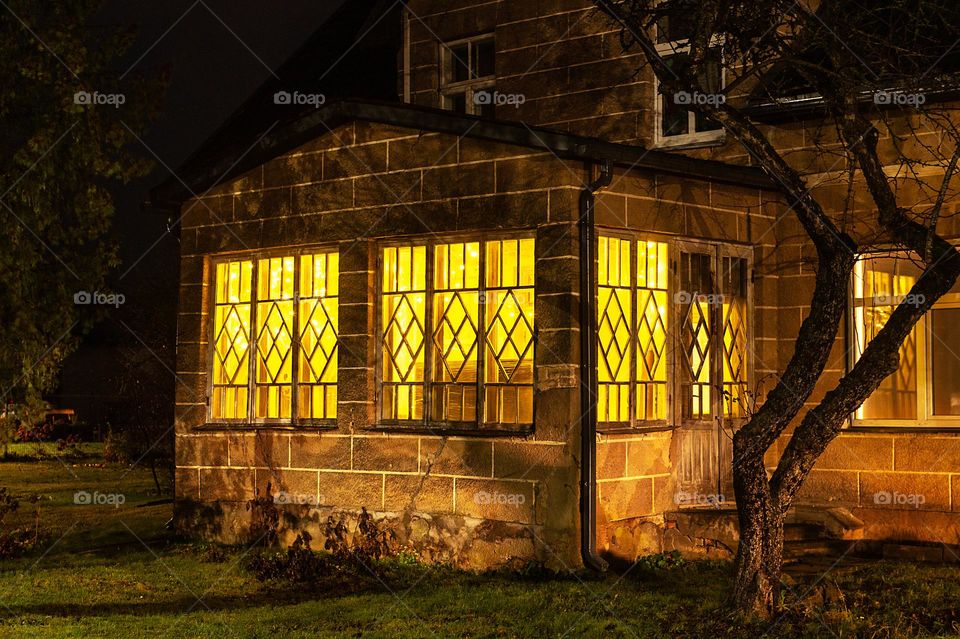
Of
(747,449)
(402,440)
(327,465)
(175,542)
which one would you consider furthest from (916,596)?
(175,542)

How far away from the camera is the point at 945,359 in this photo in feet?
38.2

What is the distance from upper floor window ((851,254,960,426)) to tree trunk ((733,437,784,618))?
10.8 ft

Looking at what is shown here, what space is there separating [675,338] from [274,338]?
409 cm

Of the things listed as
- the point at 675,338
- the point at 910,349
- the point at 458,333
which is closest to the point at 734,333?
the point at 675,338

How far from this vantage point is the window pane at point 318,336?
40.3ft

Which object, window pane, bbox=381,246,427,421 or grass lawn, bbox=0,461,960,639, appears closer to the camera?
grass lawn, bbox=0,461,960,639

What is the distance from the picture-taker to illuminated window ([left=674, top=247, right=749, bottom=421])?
11617 mm

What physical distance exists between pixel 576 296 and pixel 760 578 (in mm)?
2971
